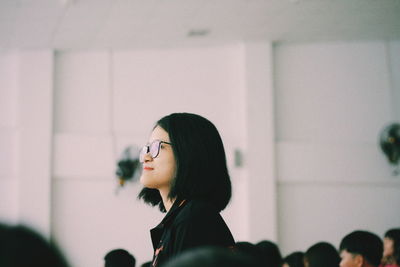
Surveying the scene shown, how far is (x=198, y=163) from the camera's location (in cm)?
179

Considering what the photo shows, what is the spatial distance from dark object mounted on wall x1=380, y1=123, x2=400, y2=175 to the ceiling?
43.1 inches

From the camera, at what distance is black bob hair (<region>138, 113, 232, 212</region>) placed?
178cm

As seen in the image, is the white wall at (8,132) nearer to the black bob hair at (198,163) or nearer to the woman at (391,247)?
the woman at (391,247)

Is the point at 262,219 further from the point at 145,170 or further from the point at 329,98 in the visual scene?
the point at 145,170

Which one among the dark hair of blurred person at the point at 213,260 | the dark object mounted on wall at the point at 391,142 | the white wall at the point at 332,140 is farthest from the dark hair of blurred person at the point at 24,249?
the dark object mounted on wall at the point at 391,142

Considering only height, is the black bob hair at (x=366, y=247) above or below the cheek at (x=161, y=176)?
below

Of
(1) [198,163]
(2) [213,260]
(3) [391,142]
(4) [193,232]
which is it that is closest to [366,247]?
(1) [198,163]

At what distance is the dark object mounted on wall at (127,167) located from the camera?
644 centimetres

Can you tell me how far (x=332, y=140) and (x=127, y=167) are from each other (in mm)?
2433

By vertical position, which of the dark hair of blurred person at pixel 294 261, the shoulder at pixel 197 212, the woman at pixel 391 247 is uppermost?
the shoulder at pixel 197 212

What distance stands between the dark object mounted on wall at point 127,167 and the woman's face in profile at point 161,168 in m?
4.62

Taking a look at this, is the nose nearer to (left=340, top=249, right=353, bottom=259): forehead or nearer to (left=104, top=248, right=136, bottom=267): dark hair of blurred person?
(left=104, top=248, right=136, bottom=267): dark hair of blurred person

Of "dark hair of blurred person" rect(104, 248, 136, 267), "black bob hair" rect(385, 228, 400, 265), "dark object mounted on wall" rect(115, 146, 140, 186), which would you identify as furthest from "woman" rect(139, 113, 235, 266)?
"dark object mounted on wall" rect(115, 146, 140, 186)

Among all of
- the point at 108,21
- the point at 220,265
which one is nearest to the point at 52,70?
the point at 108,21
